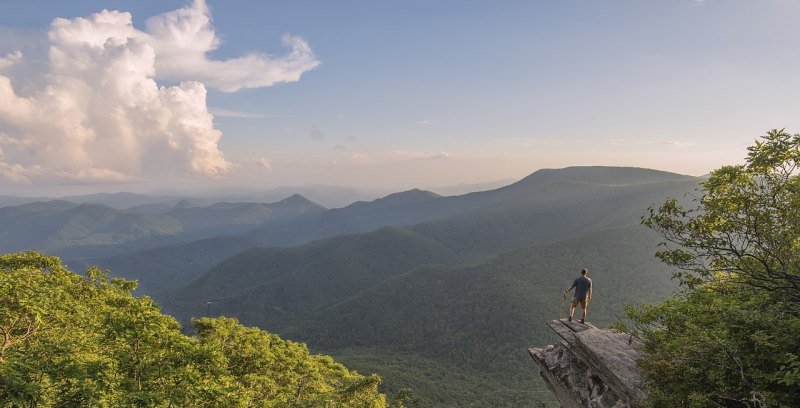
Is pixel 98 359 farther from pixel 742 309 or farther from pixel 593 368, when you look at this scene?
pixel 742 309

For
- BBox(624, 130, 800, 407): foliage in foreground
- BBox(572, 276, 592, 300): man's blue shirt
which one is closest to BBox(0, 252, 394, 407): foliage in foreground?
BBox(624, 130, 800, 407): foliage in foreground

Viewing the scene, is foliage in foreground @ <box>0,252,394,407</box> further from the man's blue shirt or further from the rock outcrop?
the man's blue shirt

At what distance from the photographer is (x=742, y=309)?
52.8 feet

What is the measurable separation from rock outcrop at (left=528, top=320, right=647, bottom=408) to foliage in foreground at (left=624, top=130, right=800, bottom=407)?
5.44 ft

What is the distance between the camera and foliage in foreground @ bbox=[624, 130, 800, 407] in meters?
12.0

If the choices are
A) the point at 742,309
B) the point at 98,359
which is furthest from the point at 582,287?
the point at 98,359

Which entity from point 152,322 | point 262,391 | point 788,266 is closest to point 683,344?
point 788,266

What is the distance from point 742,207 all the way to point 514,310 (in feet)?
603

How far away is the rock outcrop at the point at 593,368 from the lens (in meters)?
18.6

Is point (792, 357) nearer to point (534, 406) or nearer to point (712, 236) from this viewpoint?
point (712, 236)

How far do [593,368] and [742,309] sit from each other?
27.0 feet

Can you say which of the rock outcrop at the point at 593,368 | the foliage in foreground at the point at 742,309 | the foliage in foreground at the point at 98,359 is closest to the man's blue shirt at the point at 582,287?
the rock outcrop at the point at 593,368

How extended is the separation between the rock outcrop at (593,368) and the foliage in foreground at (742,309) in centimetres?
166

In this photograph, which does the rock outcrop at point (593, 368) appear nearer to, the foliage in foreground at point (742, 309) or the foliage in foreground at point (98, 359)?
the foliage in foreground at point (742, 309)
